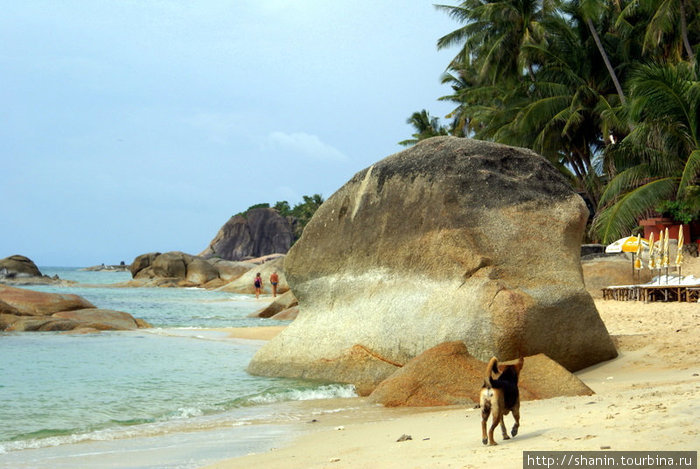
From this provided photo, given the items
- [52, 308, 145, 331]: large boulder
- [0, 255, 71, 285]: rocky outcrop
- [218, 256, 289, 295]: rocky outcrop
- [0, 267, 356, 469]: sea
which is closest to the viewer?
[0, 267, 356, 469]: sea

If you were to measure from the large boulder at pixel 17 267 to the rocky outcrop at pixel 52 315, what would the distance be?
3940 centimetres

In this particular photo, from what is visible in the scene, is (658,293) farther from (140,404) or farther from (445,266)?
(140,404)

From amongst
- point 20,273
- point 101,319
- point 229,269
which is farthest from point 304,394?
point 20,273

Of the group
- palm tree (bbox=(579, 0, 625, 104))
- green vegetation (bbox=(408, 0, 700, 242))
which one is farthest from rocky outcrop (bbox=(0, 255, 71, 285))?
palm tree (bbox=(579, 0, 625, 104))

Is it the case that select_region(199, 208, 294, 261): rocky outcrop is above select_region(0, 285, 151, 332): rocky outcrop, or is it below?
above

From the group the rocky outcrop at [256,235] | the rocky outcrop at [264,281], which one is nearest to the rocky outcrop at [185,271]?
the rocky outcrop at [264,281]

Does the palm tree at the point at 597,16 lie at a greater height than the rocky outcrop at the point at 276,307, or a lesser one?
greater

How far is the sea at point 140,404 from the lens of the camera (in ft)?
19.4

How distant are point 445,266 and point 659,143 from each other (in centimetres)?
1870

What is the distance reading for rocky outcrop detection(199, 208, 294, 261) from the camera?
116062 millimetres

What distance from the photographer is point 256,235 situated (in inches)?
4624

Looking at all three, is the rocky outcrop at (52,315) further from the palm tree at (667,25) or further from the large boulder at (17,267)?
the large boulder at (17,267)

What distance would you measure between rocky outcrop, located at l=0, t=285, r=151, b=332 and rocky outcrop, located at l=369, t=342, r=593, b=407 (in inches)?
463

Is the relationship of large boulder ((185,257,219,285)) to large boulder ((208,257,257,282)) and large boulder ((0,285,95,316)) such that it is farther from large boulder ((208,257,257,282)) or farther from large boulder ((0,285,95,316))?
large boulder ((0,285,95,316))
